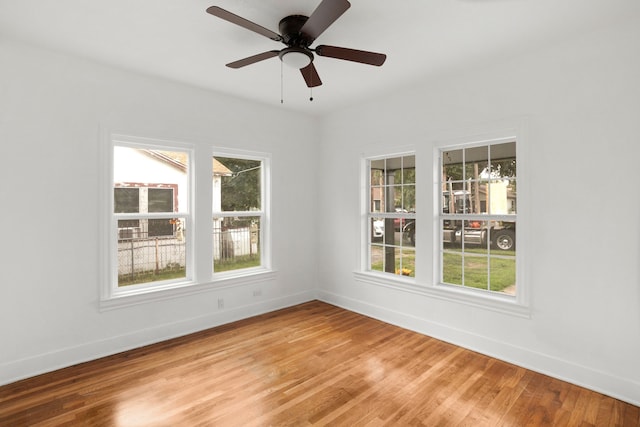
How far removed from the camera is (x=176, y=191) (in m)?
3.80

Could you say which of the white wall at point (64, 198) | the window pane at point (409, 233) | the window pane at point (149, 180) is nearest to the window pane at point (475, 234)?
the window pane at point (409, 233)

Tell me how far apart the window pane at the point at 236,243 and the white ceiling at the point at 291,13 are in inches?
69.1

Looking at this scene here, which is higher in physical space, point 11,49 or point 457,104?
point 11,49

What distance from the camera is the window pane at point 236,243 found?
4152mm

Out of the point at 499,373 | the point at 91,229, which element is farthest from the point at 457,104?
the point at 91,229

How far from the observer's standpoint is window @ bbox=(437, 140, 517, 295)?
3258 mm

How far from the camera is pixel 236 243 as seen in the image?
Result: 171 inches

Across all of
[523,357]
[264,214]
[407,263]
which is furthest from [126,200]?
[523,357]

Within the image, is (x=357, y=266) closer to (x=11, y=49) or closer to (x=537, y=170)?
(x=537, y=170)

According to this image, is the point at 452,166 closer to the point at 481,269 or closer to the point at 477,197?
the point at 477,197

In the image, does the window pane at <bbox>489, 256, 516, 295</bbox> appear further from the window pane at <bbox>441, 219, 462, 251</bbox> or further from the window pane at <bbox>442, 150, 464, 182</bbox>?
the window pane at <bbox>442, 150, 464, 182</bbox>

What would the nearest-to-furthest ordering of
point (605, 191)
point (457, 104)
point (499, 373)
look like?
point (605, 191), point (499, 373), point (457, 104)

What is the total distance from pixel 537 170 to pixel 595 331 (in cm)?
137

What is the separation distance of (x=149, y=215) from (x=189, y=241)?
0.53m
